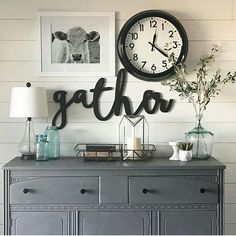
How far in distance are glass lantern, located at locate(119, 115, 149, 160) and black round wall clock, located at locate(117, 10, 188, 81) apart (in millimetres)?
305

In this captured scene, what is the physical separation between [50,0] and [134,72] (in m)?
0.77

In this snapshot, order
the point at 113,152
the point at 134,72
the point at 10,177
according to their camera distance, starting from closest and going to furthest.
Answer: the point at 10,177, the point at 113,152, the point at 134,72

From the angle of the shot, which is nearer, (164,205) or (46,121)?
(164,205)

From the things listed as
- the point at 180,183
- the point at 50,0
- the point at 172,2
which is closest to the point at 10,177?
the point at 180,183

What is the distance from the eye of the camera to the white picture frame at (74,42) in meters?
2.83

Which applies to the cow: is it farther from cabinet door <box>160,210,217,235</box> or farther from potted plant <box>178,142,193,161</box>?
cabinet door <box>160,210,217,235</box>

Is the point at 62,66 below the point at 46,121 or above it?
above

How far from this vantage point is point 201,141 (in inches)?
108

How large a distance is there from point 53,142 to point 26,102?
0.34 m

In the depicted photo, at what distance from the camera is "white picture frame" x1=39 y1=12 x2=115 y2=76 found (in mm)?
2830

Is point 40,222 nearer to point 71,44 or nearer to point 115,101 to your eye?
point 115,101

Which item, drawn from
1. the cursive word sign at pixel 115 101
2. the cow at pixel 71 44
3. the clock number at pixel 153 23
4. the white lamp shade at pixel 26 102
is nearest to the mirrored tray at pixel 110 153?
the cursive word sign at pixel 115 101

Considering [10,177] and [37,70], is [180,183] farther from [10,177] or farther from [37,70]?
[37,70]

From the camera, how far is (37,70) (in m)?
2.84
